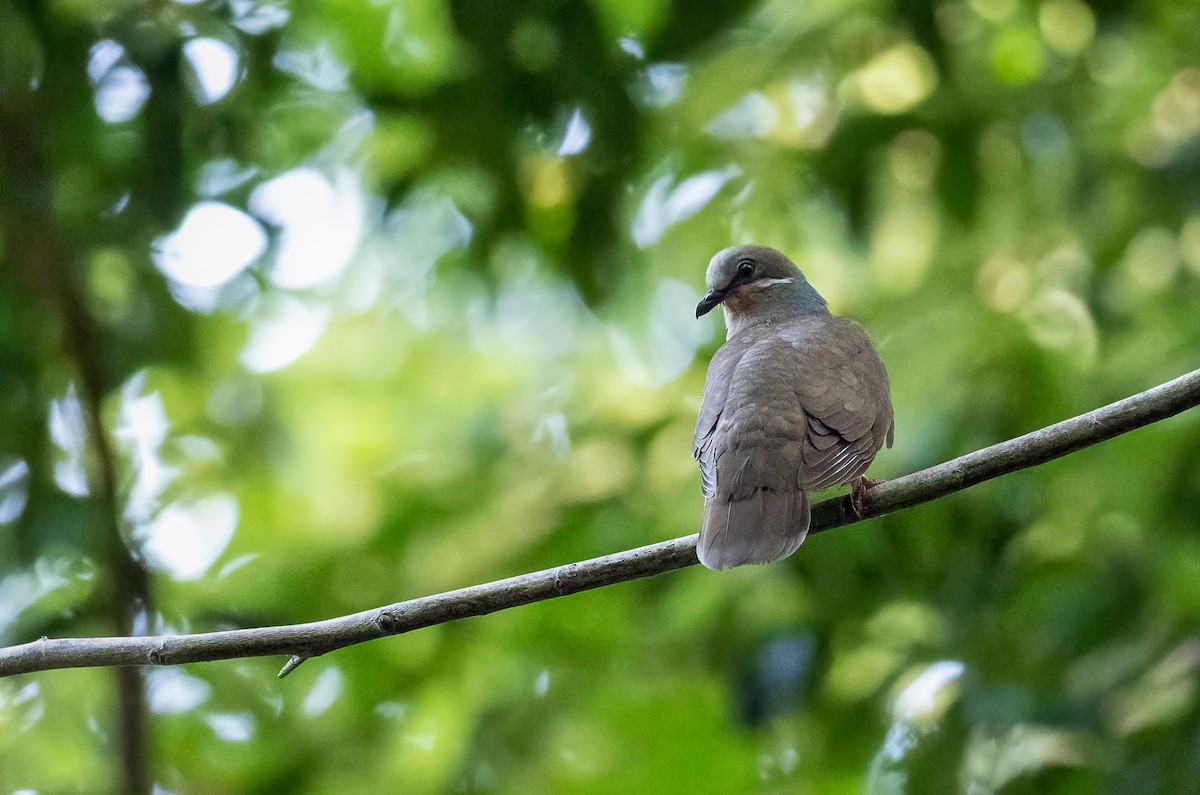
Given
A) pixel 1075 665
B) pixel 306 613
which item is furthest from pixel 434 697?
pixel 1075 665

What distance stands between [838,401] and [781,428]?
0.82 ft

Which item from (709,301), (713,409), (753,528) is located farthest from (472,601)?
(709,301)

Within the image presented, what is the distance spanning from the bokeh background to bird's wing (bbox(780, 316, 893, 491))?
2.51 feet

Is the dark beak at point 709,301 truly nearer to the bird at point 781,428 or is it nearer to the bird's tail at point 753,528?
the bird at point 781,428

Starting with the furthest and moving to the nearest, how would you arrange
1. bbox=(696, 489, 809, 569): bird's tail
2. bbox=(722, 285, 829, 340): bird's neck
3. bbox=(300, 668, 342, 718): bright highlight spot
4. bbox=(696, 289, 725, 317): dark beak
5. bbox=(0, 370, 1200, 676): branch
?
bbox=(300, 668, 342, 718): bright highlight spot → bbox=(722, 285, 829, 340): bird's neck → bbox=(696, 289, 725, 317): dark beak → bbox=(696, 489, 809, 569): bird's tail → bbox=(0, 370, 1200, 676): branch

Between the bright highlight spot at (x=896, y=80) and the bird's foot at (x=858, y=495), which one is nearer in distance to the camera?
the bird's foot at (x=858, y=495)

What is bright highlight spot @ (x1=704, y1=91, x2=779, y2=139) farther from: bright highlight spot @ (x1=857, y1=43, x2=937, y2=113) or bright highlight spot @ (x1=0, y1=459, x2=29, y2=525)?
bright highlight spot @ (x1=0, y1=459, x2=29, y2=525)

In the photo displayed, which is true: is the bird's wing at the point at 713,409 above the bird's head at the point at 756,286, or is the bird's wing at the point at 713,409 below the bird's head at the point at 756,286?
above

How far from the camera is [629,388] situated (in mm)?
6617

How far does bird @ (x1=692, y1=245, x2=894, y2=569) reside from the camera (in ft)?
10.8

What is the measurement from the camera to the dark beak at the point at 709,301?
182 inches

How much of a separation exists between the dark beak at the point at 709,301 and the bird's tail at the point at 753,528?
4.23 ft

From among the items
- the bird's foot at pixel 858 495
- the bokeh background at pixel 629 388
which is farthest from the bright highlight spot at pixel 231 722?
the bird's foot at pixel 858 495

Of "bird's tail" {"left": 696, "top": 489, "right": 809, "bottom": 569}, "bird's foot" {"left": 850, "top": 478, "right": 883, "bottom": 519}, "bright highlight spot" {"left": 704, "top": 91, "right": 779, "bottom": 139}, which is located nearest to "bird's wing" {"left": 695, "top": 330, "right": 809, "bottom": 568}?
"bird's tail" {"left": 696, "top": 489, "right": 809, "bottom": 569}
